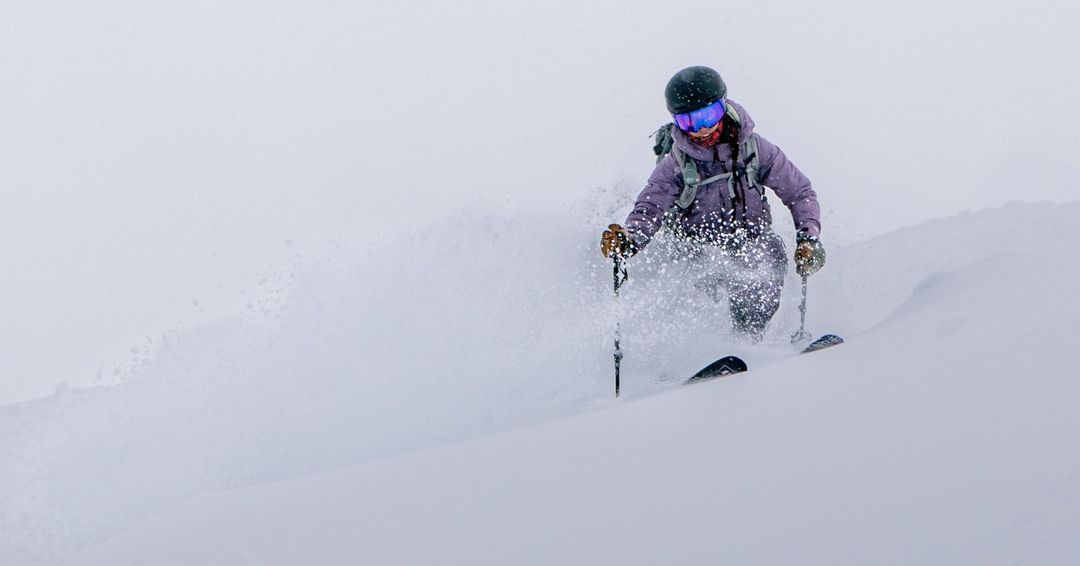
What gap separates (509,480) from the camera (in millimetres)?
2705

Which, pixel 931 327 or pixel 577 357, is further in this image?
pixel 577 357

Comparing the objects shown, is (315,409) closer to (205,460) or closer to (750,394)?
(205,460)

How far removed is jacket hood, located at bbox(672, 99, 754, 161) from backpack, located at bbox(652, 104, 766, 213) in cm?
4

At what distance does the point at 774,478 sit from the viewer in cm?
229

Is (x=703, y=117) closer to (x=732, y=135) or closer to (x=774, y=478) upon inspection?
(x=732, y=135)

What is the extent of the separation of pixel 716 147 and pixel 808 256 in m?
0.89

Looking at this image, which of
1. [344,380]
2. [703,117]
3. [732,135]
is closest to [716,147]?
[732,135]

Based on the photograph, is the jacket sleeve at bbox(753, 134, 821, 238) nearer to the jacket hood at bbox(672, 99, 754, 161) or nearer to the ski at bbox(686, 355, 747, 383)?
the jacket hood at bbox(672, 99, 754, 161)

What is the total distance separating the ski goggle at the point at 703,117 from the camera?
5016 millimetres

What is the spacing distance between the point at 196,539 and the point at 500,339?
3.31m

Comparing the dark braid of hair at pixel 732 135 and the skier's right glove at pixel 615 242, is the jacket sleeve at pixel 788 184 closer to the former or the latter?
the dark braid of hair at pixel 732 135

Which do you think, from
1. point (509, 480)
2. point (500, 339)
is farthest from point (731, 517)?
point (500, 339)

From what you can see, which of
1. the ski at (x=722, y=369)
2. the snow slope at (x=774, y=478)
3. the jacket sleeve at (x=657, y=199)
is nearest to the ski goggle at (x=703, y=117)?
the jacket sleeve at (x=657, y=199)

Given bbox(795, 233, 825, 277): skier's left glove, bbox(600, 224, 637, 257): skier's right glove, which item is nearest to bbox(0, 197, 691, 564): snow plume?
bbox(600, 224, 637, 257): skier's right glove
